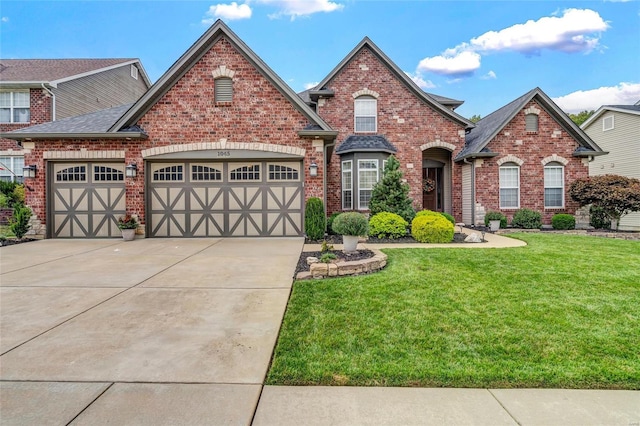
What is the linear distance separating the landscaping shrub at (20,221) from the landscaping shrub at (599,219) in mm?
21798

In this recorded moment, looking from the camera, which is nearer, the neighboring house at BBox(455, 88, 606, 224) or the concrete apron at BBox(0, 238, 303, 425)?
the concrete apron at BBox(0, 238, 303, 425)

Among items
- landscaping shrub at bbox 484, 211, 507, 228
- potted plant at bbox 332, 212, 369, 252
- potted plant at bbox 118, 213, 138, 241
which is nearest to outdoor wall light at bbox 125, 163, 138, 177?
potted plant at bbox 118, 213, 138, 241

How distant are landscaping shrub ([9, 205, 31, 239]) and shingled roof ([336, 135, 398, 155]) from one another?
11.4 metres

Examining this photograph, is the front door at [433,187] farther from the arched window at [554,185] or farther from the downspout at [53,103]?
the downspout at [53,103]

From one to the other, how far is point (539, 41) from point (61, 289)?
107 feet

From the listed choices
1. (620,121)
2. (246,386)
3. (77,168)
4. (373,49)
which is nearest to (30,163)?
(77,168)

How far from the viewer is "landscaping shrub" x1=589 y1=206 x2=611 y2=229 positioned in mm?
14258

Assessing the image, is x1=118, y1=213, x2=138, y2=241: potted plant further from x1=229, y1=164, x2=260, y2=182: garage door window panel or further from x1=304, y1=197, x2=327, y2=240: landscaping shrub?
x1=304, y1=197, x2=327, y2=240: landscaping shrub

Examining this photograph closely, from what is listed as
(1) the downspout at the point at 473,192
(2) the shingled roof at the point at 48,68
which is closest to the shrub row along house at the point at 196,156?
(2) the shingled roof at the point at 48,68

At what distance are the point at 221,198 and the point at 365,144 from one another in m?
6.39

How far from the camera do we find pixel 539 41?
84.5ft

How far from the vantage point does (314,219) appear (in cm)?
1060

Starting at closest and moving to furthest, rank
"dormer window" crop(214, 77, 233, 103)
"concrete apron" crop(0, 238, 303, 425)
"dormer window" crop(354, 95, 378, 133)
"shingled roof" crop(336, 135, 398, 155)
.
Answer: "concrete apron" crop(0, 238, 303, 425) → "dormer window" crop(214, 77, 233, 103) → "shingled roof" crop(336, 135, 398, 155) → "dormer window" crop(354, 95, 378, 133)

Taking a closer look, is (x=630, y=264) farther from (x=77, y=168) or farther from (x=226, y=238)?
(x=77, y=168)
